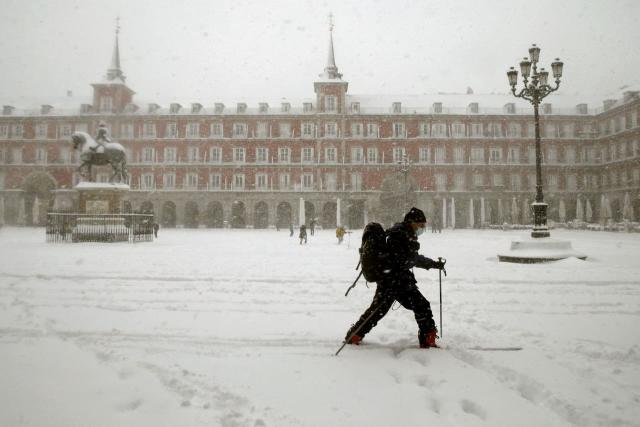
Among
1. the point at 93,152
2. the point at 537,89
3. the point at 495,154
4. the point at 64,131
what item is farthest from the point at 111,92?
the point at 537,89

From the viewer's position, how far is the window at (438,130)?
4691 centimetres

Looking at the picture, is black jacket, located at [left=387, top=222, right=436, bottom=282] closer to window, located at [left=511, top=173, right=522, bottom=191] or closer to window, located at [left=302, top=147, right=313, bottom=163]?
window, located at [left=302, top=147, right=313, bottom=163]

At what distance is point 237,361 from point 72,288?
16.3ft

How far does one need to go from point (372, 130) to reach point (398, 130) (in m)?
2.92

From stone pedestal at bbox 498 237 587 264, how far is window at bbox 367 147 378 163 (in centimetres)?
3467

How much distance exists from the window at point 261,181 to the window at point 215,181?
4264 mm

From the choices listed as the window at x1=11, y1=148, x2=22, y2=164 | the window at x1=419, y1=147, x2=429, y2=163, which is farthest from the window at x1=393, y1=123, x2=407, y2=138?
the window at x1=11, y1=148, x2=22, y2=164

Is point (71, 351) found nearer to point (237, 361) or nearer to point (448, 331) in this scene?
point (237, 361)

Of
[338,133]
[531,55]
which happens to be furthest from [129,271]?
[338,133]

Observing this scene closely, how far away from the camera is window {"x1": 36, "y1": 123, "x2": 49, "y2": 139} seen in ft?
159

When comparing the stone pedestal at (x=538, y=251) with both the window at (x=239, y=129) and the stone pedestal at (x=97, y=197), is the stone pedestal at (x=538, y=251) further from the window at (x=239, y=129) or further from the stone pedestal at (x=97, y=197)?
the window at (x=239, y=129)

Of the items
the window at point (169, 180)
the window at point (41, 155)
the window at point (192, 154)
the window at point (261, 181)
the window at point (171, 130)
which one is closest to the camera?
the window at point (261, 181)

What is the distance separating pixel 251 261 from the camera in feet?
39.0

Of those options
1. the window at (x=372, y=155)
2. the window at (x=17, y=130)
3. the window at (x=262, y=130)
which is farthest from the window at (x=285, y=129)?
the window at (x=17, y=130)
